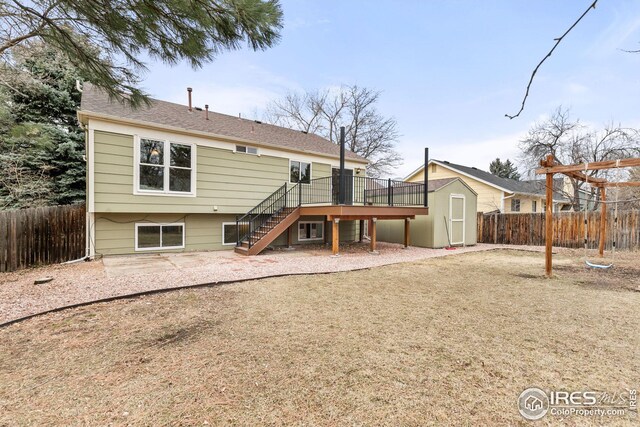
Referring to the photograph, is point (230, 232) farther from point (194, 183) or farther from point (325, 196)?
point (325, 196)

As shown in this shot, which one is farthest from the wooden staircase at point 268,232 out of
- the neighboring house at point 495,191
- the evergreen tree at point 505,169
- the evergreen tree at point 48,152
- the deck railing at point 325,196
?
the evergreen tree at point 505,169

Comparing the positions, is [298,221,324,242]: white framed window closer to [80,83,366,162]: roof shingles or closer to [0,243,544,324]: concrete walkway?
[0,243,544,324]: concrete walkway

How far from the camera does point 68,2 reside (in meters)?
2.71

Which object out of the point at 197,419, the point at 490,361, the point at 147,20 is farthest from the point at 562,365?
the point at 147,20

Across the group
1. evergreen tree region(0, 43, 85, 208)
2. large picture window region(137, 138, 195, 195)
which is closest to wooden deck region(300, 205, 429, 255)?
large picture window region(137, 138, 195, 195)

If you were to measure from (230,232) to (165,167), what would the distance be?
2.99 meters

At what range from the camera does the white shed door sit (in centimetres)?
1227

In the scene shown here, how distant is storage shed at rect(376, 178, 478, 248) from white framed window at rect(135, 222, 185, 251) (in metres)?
9.10

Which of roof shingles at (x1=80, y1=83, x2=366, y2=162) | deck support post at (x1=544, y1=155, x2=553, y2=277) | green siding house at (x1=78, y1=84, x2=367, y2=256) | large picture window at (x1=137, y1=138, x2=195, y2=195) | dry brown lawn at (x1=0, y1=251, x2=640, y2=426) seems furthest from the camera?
large picture window at (x1=137, y1=138, x2=195, y2=195)

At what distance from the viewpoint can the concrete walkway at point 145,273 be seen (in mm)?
4410

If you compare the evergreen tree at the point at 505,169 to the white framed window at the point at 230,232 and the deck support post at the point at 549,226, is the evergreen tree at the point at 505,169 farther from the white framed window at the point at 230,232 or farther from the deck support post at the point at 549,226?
the white framed window at the point at 230,232

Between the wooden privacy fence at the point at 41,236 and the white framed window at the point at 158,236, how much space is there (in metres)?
1.30

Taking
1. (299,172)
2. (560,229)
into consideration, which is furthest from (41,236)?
(560,229)

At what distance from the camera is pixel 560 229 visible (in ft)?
41.0
